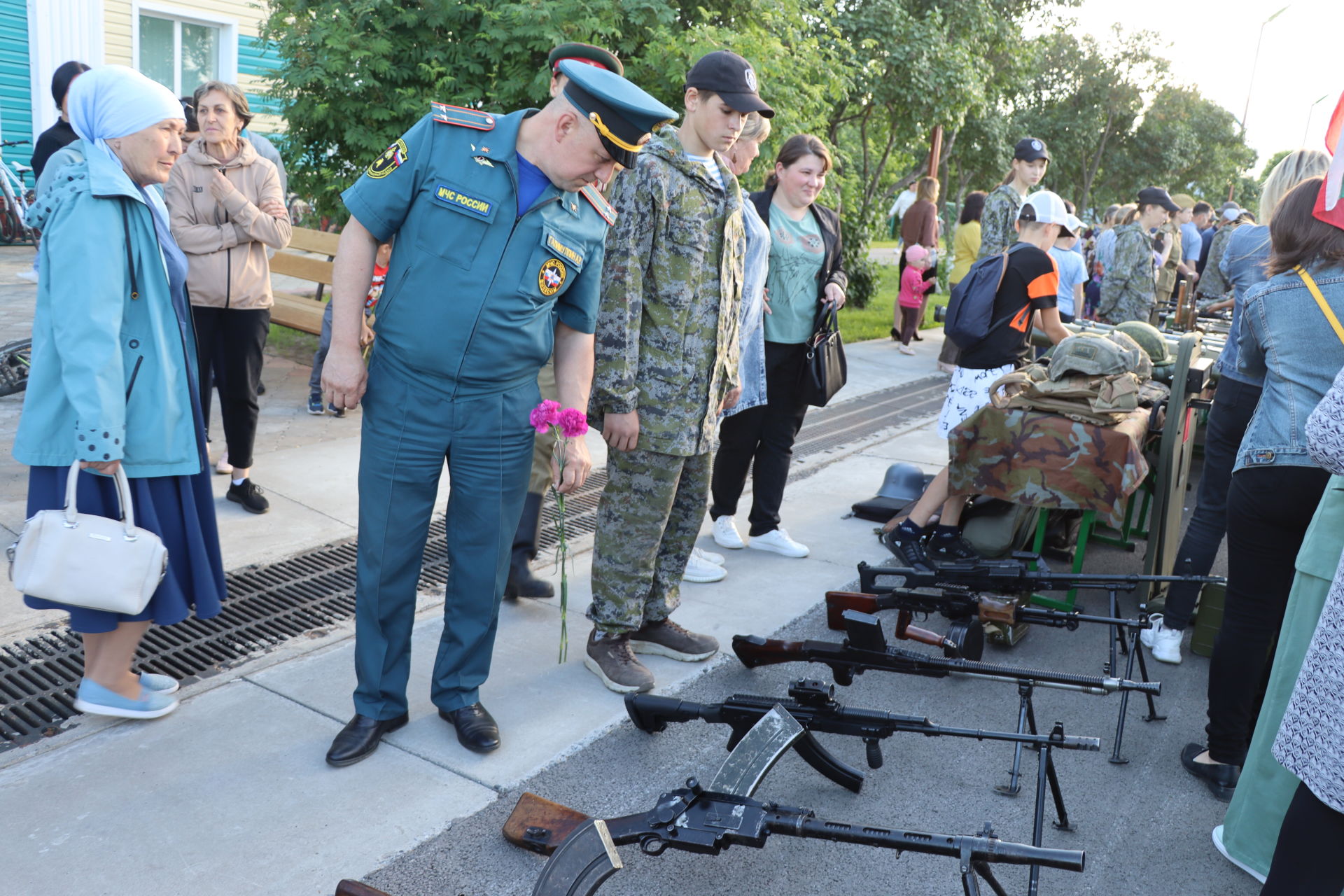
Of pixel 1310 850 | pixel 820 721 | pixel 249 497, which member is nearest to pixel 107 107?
pixel 249 497

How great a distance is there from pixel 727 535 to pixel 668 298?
6.22ft

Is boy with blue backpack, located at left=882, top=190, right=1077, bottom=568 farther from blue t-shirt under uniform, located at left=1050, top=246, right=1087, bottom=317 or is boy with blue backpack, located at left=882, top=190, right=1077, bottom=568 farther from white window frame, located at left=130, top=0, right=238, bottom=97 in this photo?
white window frame, located at left=130, top=0, right=238, bottom=97

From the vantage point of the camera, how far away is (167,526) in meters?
2.95

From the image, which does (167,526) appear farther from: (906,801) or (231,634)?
(906,801)

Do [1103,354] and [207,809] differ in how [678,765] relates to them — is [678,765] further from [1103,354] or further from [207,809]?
[1103,354]

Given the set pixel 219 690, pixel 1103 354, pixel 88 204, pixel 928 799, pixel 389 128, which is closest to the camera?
pixel 88 204

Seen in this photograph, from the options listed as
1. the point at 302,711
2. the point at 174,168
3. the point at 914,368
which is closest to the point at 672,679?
the point at 302,711

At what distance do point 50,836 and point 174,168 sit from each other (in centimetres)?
320

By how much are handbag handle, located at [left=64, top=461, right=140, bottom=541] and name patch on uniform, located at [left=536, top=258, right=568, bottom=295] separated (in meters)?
1.25

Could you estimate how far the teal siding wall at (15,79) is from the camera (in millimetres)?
11562

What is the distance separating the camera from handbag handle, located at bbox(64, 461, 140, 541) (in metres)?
2.66

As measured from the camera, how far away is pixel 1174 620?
406 centimetres

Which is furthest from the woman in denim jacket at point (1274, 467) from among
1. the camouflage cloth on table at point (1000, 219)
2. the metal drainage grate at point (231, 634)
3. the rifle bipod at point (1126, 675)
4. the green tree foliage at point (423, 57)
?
the green tree foliage at point (423, 57)

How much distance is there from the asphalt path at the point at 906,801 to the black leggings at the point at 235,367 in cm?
235
